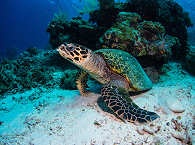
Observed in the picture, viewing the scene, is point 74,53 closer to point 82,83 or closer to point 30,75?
point 82,83

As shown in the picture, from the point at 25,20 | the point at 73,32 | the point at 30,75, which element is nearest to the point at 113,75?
the point at 30,75

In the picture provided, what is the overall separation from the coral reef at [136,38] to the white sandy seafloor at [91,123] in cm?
150

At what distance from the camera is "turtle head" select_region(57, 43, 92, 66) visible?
2.87 meters

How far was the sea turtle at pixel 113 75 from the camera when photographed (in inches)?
98.7

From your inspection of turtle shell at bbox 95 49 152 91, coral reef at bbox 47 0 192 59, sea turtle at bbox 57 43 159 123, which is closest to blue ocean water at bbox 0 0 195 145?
coral reef at bbox 47 0 192 59

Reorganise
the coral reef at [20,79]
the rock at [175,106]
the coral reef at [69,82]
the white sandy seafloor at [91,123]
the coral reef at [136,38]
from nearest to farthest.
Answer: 1. the white sandy seafloor at [91,123]
2. the rock at [175,106]
3. the coral reef at [136,38]
4. the coral reef at [69,82]
5. the coral reef at [20,79]

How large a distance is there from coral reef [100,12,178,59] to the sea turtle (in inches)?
28.3

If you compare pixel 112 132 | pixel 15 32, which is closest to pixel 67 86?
pixel 112 132

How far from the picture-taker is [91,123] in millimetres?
2623

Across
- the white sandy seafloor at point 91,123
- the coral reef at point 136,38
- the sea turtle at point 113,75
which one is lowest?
the white sandy seafloor at point 91,123

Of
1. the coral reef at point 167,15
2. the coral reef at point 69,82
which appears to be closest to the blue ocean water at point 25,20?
the coral reef at point 167,15

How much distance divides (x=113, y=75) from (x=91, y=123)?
1.58 m

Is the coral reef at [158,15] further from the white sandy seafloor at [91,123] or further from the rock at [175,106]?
the rock at [175,106]

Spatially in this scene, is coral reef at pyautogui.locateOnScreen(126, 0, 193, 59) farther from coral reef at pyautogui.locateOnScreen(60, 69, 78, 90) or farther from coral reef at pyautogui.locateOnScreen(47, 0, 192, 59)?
coral reef at pyautogui.locateOnScreen(60, 69, 78, 90)
